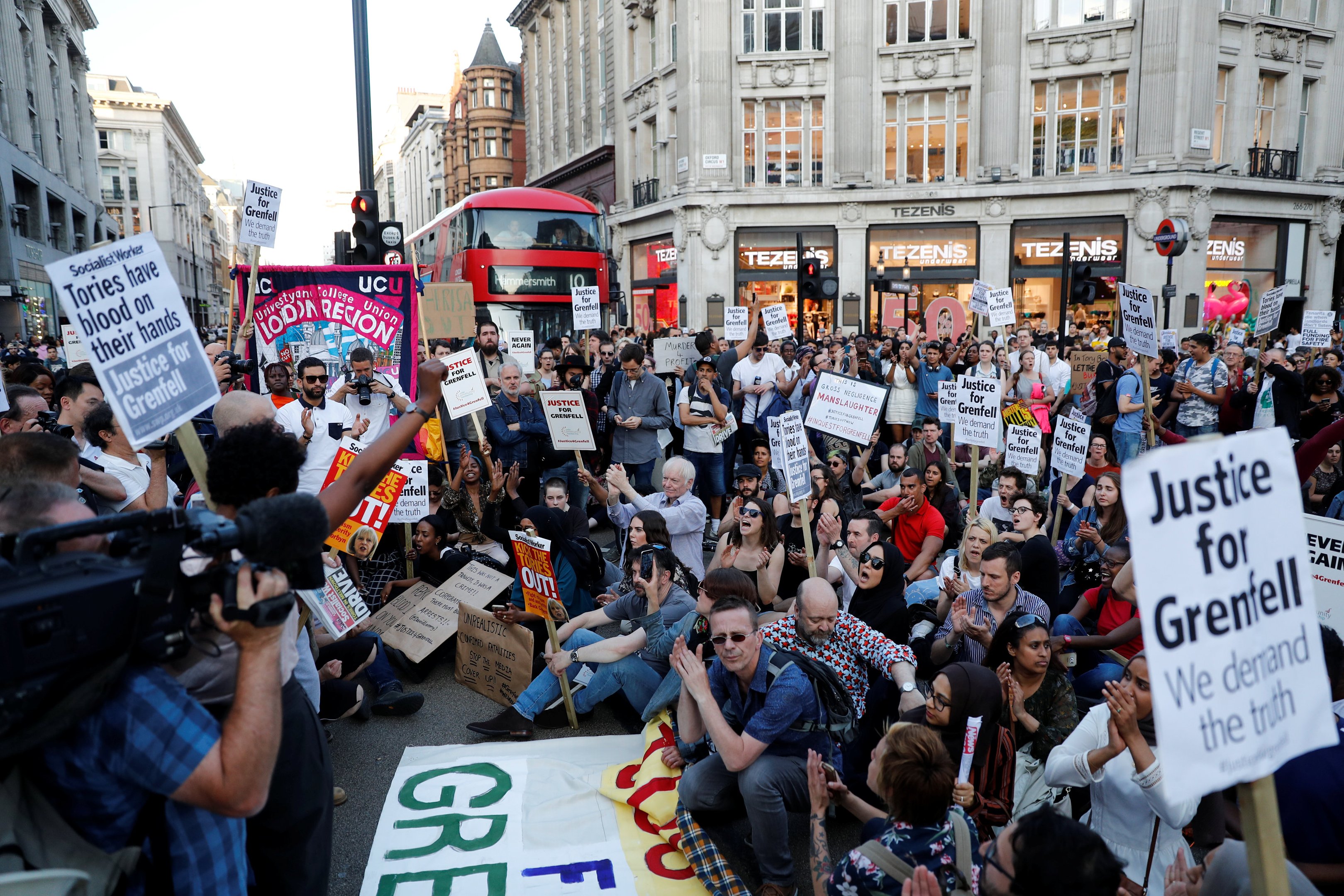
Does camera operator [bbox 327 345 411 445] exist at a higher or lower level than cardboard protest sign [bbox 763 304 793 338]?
lower

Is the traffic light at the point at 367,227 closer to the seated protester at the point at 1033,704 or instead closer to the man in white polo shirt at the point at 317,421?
the man in white polo shirt at the point at 317,421

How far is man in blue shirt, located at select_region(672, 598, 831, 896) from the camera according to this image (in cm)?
379

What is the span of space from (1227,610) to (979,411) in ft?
18.0

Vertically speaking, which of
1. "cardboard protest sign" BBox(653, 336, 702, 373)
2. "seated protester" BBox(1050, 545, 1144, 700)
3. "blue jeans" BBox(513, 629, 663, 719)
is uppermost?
"cardboard protest sign" BBox(653, 336, 702, 373)

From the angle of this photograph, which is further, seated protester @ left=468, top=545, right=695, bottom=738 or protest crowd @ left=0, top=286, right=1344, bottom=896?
seated protester @ left=468, top=545, right=695, bottom=738

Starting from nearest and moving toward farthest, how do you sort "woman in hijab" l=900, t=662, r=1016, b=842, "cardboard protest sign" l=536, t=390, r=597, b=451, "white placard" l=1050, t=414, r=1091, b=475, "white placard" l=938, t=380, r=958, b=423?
1. "woman in hijab" l=900, t=662, r=1016, b=842
2. "white placard" l=1050, t=414, r=1091, b=475
3. "white placard" l=938, t=380, r=958, b=423
4. "cardboard protest sign" l=536, t=390, r=597, b=451

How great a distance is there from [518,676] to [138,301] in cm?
335

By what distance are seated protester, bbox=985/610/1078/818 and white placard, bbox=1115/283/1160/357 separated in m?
4.69

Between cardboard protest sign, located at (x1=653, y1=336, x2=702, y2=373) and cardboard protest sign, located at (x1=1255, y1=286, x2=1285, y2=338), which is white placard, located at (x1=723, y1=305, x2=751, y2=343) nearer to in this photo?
cardboard protest sign, located at (x1=653, y1=336, x2=702, y2=373)

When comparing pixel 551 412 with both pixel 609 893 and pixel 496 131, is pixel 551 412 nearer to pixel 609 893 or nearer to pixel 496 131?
pixel 609 893

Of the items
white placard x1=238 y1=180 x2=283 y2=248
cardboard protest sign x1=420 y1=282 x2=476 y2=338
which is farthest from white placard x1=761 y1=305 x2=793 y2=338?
white placard x1=238 y1=180 x2=283 y2=248

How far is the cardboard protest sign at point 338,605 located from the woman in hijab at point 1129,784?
3.62 meters

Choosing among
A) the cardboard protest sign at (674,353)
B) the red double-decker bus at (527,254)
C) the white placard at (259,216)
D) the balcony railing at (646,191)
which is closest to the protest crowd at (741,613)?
the white placard at (259,216)

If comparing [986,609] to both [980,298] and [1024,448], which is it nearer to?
[1024,448]
